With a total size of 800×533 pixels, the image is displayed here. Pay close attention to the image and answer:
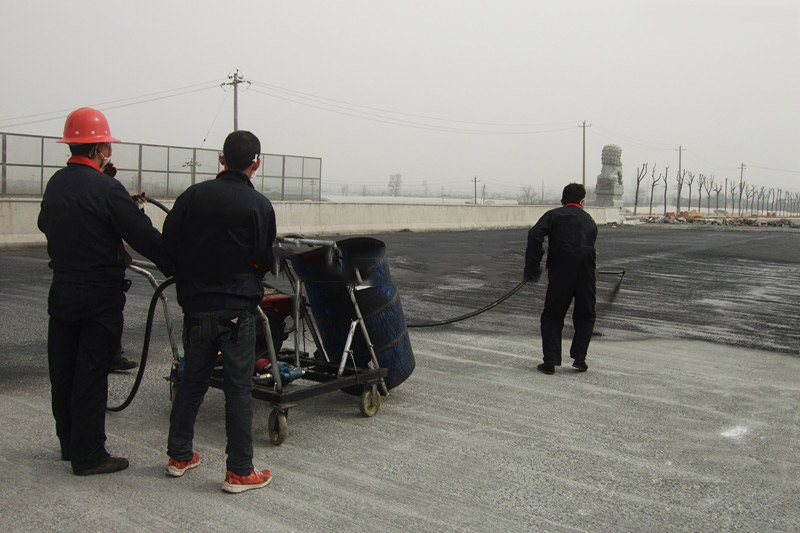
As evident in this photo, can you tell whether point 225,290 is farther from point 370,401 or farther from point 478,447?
point 478,447

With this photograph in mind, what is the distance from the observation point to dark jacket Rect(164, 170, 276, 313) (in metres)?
4.11

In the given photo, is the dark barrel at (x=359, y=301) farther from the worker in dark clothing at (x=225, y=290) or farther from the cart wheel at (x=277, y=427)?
the worker in dark clothing at (x=225, y=290)

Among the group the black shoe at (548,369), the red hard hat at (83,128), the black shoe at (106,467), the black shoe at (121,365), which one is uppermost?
the red hard hat at (83,128)

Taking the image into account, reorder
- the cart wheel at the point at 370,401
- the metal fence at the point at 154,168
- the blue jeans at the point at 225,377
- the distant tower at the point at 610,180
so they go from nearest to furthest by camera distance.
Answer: the blue jeans at the point at 225,377 < the cart wheel at the point at 370,401 < the metal fence at the point at 154,168 < the distant tower at the point at 610,180

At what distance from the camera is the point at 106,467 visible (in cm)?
427

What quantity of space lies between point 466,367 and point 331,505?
343 cm

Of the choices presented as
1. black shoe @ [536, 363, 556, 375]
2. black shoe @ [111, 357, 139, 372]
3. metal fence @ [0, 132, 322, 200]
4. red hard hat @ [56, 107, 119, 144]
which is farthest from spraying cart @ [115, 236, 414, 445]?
metal fence @ [0, 132, 322, 200]

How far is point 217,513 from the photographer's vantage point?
379cm

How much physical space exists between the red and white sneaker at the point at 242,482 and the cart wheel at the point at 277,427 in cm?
68

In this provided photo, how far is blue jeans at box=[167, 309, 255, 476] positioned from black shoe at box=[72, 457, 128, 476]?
325mm

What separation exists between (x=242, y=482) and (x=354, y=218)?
2503 centimetres

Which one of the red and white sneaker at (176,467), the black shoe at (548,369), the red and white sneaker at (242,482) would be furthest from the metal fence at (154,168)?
the red and white sneaker at (242,482)

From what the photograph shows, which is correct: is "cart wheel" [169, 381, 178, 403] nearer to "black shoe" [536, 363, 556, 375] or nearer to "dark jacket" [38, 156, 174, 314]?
"dark jacket" [38, 156, 174, 314]

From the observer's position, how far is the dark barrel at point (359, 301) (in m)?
5.54
